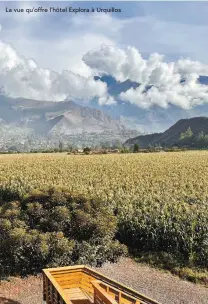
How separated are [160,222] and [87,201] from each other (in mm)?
3371

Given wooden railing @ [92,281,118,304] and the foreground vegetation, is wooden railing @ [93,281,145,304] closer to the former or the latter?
wooden railing @ [92,281,118,304]

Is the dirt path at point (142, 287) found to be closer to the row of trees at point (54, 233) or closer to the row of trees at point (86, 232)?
the row of trees at point (54, 233)

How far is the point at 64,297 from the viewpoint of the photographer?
887cm

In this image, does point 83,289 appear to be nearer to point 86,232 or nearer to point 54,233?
point 54,233

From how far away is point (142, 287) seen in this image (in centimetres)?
1338

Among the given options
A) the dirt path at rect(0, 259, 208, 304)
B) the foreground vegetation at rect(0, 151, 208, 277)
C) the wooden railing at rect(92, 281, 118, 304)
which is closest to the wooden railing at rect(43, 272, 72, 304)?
the wooden railing at rect(92, 281, 118, 304)

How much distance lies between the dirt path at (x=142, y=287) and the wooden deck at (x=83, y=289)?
2232mm

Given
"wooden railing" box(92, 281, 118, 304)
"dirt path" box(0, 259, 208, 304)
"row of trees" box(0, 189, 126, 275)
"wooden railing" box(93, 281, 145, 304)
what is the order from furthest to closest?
"row of trees" box(0, 189, 126, 275) → "dirt path" box(0, 259, 208, 304) → "wooden railing" box(93, 281, 145, 304) → "wooden railing" box(92, 281, 118, 304)

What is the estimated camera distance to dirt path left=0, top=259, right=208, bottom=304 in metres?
12.5

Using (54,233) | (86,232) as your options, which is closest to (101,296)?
(54,233)

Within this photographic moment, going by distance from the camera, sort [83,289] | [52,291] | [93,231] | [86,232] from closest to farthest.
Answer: [52,291] → [83,289] → [93,231] → [86,232]

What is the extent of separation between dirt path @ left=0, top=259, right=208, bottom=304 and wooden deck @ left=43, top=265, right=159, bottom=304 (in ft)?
7.32

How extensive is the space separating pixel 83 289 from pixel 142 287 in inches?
137

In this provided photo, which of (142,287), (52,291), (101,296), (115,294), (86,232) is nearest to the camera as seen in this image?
(101,296)
